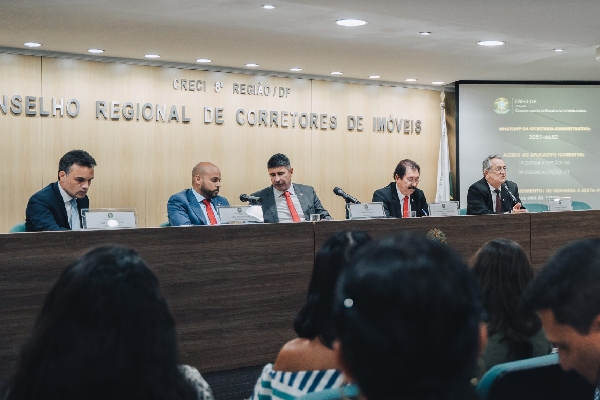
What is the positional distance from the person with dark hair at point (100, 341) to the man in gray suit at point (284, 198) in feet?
16.7

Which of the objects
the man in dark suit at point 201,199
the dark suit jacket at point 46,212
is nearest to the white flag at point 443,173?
the man in dark suit at point 201,199

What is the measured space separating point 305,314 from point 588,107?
375 inches

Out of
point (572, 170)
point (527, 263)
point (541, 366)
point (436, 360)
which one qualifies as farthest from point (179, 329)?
point (572, 170)

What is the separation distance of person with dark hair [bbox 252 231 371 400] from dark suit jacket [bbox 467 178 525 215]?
4.72 m

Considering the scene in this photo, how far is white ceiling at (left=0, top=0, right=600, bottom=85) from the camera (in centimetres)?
558

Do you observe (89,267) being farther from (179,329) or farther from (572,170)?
(572,170)

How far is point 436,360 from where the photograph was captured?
2.65 feet

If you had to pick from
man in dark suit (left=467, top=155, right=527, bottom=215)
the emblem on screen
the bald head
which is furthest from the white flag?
the bald head

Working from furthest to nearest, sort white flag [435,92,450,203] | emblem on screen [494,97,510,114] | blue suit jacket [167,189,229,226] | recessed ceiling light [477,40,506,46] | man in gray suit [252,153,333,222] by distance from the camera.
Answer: white flag [435,92,450,203], emblem on screen [494,97,510,114], recessed ceiling light [477,40,506,46], man in gray suit [252,153,333,222], blue suit jacket [167,189,229,226]

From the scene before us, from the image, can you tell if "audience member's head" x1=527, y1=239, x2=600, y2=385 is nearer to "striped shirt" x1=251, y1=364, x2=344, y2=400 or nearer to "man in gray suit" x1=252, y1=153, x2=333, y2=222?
"striped shirt" x1=251, y1=364, x2=344, y2=400

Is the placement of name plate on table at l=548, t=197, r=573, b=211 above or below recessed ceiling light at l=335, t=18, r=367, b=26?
below

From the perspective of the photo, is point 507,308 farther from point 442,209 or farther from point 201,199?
point 201,199

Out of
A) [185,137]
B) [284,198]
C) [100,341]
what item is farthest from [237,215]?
[100,341]

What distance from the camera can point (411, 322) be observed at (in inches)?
31.4
